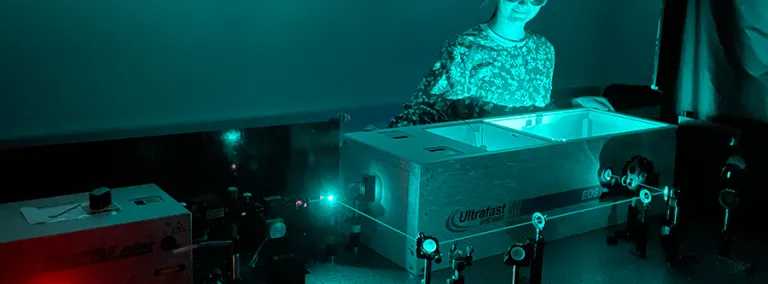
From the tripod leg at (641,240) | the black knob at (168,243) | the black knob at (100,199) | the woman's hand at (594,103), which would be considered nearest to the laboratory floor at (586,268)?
the tripod leg at (641,240)

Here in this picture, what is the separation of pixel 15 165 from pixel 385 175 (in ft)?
3.39

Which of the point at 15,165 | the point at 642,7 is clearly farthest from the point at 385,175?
the point at 642,7

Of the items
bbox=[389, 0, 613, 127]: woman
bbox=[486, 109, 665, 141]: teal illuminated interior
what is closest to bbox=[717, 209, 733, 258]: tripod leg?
bbox=[486, 109, 665, 141]: teal illuminated interior

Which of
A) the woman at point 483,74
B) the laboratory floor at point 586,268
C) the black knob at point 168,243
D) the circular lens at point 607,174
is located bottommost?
the laboratory floor at point 586,268

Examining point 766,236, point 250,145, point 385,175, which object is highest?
point 250,145

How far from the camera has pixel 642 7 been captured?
155 inches

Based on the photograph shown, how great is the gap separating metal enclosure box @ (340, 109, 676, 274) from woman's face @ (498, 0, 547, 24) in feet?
1.42

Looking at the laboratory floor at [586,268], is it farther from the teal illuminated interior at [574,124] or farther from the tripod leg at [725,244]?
the teal illuminated interior at [574,124]

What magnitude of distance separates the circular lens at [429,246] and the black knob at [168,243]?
2.07 ft

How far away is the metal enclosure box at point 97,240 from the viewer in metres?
1.57

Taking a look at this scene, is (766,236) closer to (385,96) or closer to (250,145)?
(385,96)

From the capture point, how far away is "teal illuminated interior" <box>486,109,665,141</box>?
2770mm

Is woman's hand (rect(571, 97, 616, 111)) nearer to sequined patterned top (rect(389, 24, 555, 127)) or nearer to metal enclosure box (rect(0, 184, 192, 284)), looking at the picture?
sequined patterned top (rect(389, 24, 555, 127))

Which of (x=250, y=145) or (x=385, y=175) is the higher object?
(x=250, y=145)
